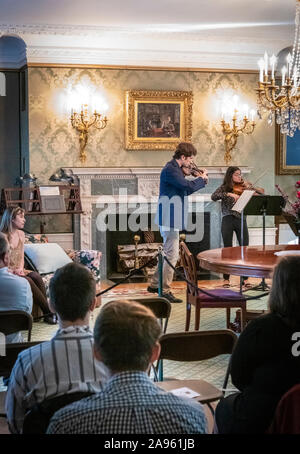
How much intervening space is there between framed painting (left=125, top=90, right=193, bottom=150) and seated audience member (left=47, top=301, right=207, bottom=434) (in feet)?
24.4

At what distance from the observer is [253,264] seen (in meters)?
5.29

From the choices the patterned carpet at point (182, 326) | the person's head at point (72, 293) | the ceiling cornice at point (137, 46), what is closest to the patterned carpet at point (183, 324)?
the patterned carpet at point (182, 326)

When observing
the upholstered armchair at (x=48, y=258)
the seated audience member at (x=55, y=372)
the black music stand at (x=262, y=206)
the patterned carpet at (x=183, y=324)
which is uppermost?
the black music stand at (x=262, y=206)

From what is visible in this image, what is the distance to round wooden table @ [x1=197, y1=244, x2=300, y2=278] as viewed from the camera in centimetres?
518

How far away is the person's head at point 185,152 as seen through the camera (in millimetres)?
7500

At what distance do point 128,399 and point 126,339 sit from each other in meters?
0.19

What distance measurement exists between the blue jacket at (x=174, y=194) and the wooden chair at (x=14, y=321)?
3.52 metres

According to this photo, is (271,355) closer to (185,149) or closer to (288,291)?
(288,291)

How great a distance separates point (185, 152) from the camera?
7.52 metres

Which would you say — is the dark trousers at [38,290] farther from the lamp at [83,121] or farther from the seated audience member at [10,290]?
the lamp at [83,121]

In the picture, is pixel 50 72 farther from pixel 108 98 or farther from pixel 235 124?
pixel 235 124

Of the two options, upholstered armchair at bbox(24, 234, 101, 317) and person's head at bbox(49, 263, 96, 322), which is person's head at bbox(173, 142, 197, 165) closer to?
upholstered armchair at bbox(24, 234, 101, 317)

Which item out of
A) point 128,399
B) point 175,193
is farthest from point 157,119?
point 128,399
